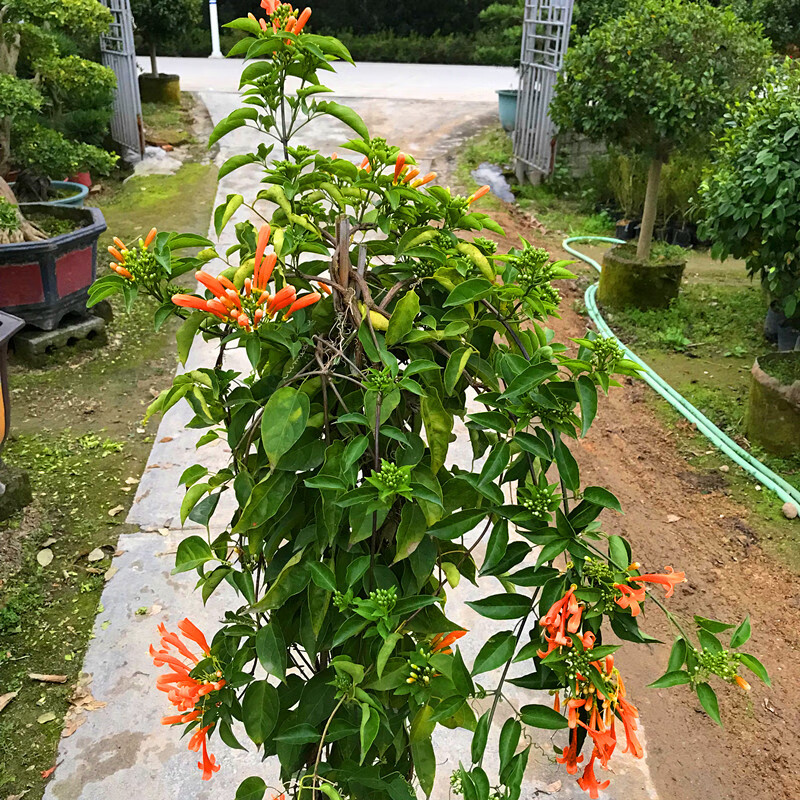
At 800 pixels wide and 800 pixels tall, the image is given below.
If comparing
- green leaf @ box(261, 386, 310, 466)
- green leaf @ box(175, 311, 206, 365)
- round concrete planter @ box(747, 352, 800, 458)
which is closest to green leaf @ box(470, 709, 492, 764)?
green leaf @ box(261, 386, 310, 466)

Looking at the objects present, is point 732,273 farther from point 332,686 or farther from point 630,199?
point 332,686

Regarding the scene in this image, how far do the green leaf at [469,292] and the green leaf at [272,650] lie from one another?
0.47m

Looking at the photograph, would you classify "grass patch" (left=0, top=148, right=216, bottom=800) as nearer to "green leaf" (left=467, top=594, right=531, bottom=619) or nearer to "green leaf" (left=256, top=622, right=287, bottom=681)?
"green leaf" (left=256, top=622, right=287, bottom=681)

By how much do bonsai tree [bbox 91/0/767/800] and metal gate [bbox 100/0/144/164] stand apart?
20.9 feet

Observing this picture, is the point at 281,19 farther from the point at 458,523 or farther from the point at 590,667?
the point at 590,667

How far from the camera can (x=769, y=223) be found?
323 cm

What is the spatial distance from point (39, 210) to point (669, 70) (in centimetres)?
355

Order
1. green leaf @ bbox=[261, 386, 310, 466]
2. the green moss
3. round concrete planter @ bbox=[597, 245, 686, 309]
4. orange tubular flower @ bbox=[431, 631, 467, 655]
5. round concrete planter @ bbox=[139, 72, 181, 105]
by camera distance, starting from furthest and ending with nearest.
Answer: round concrete planter @ bbox=[139, 72, 181, 105] → round concrete planter @ bbox=[597, 245, 686, 309] → the green moss → orange tubular flower @ bbox=[431, 631, 467, 655] → green leaf @ bbox=[261, 386, 310, 466]

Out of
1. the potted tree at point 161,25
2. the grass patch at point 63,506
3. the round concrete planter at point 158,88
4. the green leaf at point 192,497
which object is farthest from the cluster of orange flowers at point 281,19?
the round concrete planter at point 158,88

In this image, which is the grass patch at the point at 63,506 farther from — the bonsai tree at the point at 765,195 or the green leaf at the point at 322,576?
the bonsai tree at the point at 765,195

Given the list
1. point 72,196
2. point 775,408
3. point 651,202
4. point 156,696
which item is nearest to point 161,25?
point 72,196

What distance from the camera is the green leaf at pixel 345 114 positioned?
3.62 feet

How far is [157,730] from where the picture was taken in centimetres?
193

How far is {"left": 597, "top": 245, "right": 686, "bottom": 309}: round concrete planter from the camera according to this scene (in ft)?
15.4
